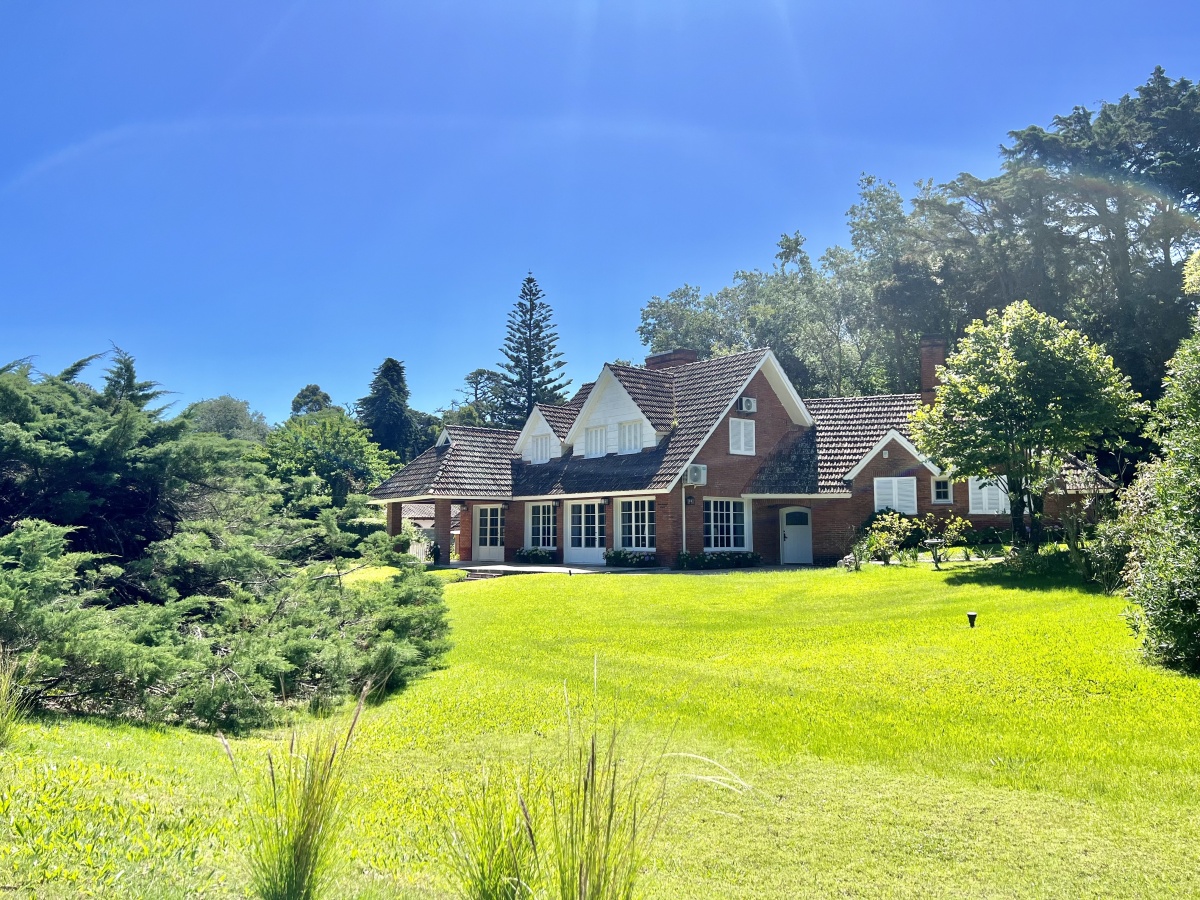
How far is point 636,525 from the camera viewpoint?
91.4 feet

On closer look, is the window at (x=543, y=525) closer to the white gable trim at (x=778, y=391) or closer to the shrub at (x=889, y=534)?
the white gable trim at (x=778, y=391)

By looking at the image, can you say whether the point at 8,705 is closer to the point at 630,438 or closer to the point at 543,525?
the point at 630,438

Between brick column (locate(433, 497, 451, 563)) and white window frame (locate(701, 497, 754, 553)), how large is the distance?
10.1 metres

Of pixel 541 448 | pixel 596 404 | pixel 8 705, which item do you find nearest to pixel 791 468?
pixel 596 404

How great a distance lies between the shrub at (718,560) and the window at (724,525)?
0.53 meters

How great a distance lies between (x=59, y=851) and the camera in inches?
181

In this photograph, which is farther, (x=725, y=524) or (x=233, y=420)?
(x=233, y=420)

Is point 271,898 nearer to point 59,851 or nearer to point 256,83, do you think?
point 59,851

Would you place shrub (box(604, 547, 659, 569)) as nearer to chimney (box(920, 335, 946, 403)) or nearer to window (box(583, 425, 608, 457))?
window (box(583, 425, 608, 457))

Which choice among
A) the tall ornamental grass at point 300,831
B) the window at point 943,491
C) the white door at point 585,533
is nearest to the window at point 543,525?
the white door at point 585,533

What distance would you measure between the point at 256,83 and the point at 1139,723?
15510 millimetres

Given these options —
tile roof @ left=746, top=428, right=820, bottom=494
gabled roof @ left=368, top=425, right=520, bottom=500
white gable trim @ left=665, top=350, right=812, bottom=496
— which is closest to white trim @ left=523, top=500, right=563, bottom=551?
gabled roof @ left=368, top=425, right=520, bottom=500

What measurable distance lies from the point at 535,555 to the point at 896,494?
1269cm

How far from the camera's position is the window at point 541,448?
33016 millimetres
